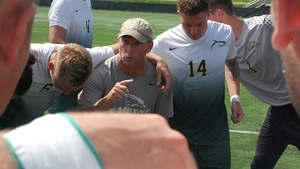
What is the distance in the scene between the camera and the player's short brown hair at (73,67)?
263 centimetres

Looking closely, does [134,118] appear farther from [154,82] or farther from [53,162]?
[154,82]

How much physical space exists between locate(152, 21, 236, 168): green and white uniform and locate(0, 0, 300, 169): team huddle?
10 millimetres

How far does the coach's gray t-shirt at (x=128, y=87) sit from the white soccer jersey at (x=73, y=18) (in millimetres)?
1029

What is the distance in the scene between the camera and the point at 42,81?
2934 mm

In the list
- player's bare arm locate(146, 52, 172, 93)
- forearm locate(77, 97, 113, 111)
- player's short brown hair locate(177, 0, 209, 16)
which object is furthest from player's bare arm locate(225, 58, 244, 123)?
forearm locate(77, 97, 113, 111)

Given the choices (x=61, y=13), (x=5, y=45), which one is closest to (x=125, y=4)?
(x=61, y=13)

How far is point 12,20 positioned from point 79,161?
0.26m

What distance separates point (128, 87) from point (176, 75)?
612 millimetres

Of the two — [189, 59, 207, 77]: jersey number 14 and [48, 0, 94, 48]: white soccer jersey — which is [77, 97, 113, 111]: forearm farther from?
[48, 0, 94, 48]: white soccer jersey

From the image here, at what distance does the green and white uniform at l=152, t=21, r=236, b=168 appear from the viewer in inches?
131

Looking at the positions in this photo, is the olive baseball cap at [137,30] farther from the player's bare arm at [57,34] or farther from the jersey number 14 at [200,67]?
the player's bare arm at [57,34]

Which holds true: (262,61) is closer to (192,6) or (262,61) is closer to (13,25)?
(192,6)

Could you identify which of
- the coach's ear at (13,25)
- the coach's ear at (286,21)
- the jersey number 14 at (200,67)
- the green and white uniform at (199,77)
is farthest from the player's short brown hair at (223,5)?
the coach's ear at (13,25)

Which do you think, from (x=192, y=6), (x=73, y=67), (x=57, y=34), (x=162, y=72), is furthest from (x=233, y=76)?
(x=57, y=34)
